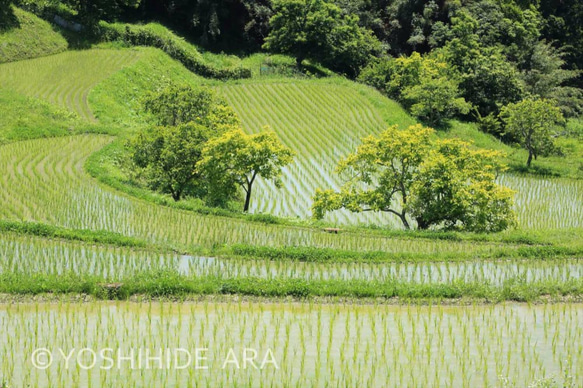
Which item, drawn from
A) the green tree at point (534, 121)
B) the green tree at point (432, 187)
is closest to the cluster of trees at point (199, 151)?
the green tree at point (432, 187)

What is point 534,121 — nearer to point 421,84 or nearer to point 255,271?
A: point 421,84

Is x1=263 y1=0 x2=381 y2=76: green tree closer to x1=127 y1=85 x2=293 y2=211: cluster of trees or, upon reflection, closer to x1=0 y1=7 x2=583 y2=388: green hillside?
x1=0 y1=7 x2=583 y2=388: green hillside

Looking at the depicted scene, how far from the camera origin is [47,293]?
12.3 m

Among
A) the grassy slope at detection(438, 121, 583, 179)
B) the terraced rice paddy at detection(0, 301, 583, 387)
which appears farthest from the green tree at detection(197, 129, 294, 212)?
the grassy slope at detection(438, 121, 583, 179)

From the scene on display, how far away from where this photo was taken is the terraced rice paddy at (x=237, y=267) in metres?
13.8

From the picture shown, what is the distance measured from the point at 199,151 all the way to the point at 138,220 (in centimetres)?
476

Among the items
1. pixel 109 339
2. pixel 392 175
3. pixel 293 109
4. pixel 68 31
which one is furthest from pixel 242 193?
pixel 68 31

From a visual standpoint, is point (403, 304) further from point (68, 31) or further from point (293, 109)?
point (68, 31)

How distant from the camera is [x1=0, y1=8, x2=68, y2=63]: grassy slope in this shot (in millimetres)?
35844

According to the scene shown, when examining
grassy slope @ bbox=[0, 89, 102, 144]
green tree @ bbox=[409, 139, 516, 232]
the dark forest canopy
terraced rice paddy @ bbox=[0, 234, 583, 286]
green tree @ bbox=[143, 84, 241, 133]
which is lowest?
terraced rice paddy @ bbox=[0, 234, 583, 286]

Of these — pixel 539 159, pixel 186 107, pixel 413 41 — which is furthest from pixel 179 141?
pixel 413 41

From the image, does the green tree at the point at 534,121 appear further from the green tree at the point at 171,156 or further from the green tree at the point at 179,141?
the green tree at the point at 171,156

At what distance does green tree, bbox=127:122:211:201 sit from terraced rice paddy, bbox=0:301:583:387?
419 inches

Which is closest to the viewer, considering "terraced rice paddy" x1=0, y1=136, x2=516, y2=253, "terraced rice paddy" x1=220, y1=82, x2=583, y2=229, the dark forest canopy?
"terraced rice paddy" x1=0, y1=136, x2=516, y2=253
